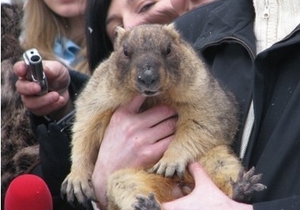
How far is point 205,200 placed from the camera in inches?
113

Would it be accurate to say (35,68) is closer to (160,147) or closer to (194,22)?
(194,22)

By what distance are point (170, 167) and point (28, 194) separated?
0.90 meters

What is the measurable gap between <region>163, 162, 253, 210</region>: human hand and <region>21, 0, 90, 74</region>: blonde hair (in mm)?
2205

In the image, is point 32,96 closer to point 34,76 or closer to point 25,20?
point 34,76

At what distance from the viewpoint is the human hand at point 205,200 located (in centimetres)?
280

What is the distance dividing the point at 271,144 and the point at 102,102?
3.04 feet

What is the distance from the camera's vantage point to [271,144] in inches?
115

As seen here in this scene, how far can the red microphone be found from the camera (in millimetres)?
3781

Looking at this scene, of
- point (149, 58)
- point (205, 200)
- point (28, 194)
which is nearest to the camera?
point (205, 200)

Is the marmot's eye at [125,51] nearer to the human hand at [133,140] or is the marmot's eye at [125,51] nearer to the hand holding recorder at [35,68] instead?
the human hand at [133,140]

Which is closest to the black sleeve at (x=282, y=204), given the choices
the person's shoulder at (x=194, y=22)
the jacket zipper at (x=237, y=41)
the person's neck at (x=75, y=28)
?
the jacket zipper at (x=237, y=41)

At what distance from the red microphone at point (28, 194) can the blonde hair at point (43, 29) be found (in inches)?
54.9

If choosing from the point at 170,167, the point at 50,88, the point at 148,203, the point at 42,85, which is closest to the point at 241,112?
the point at 170,167

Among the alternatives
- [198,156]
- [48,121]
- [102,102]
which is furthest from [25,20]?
[198,156]
